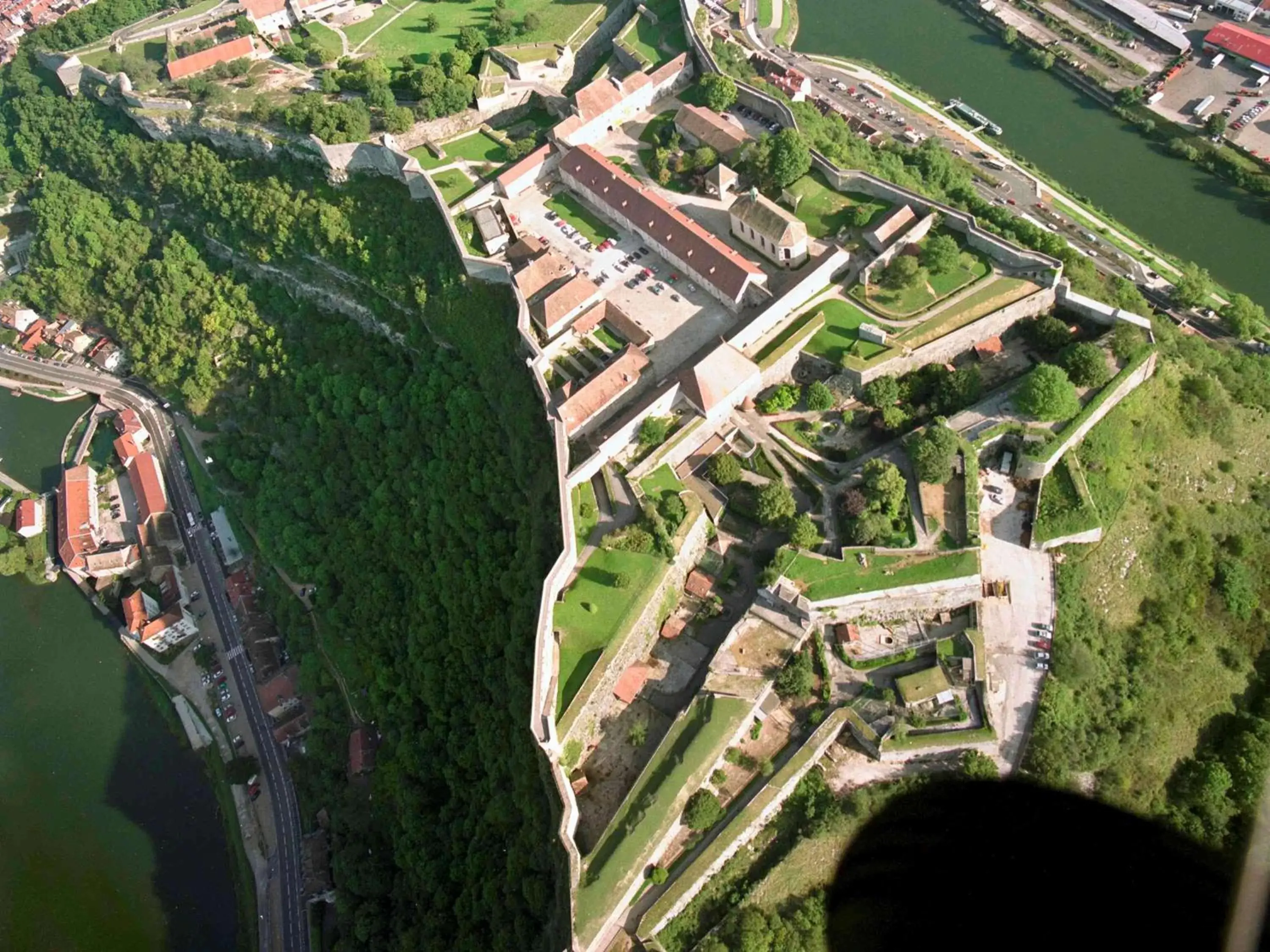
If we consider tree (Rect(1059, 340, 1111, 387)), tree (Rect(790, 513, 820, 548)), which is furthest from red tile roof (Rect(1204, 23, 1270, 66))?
tree (Rect(790, 513, 820, 548))

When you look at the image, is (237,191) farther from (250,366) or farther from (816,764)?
(816,764)

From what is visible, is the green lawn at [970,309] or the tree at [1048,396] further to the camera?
the green lawn at [970,309]

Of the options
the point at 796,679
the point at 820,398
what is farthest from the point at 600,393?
the point at 796,679

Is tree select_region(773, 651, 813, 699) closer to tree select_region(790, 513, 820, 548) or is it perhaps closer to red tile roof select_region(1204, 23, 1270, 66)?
tree select_region(790, 513, 820, 548)

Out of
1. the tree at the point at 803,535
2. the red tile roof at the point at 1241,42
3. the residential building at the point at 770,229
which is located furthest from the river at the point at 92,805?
the red tile roof at the point at 1241,42

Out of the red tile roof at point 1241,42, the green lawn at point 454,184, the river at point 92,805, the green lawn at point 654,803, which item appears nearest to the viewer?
the green lawn at point 654,803

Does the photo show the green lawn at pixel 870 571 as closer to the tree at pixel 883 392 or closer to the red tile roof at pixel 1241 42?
the tree at pixel 883 392

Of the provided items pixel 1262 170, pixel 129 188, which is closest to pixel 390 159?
pixel 129 188
